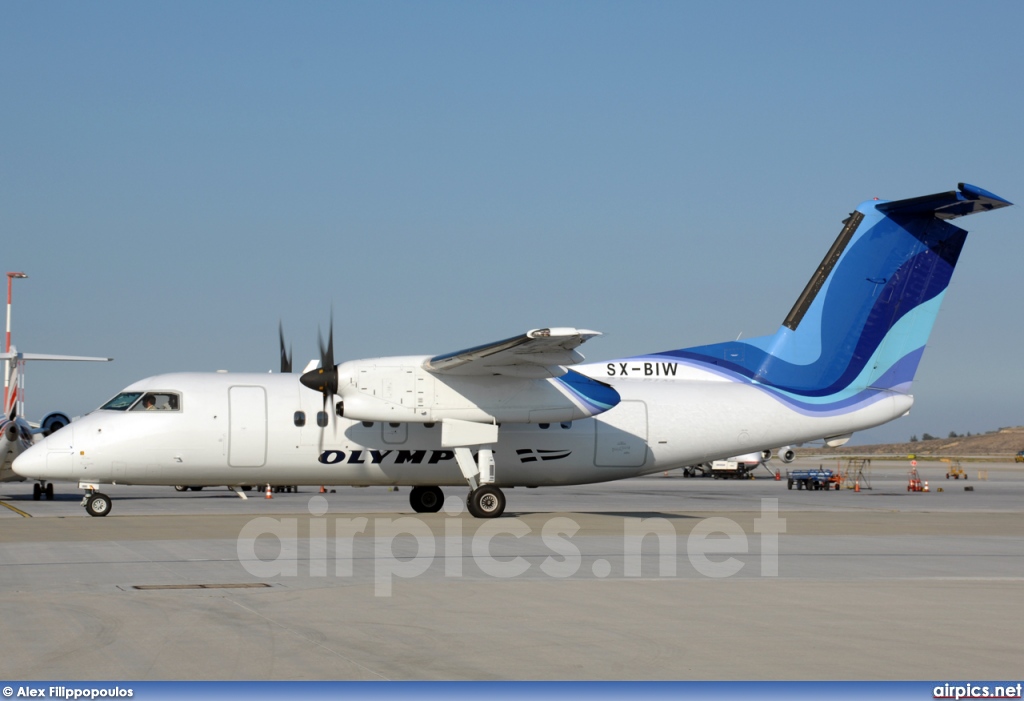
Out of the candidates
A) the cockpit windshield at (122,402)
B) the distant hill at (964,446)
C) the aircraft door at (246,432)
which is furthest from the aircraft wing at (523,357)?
the distant hill at (964,446)

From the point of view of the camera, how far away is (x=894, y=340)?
84.1ft

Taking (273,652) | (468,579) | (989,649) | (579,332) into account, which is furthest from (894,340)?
(273,652)

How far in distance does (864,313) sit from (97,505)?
58.9 feet

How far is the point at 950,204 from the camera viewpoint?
2439cm

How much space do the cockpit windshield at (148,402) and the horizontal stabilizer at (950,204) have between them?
1666 centimetres

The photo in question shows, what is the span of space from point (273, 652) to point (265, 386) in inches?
641

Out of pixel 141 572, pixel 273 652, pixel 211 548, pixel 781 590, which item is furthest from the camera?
pixel 211 548

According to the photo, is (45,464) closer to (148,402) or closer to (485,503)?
(148,402)

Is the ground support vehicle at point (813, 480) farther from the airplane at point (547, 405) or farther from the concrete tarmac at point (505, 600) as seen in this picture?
the concrete tarmac at point (505, 600)

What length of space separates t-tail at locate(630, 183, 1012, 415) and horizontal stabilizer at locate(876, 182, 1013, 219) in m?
0.05

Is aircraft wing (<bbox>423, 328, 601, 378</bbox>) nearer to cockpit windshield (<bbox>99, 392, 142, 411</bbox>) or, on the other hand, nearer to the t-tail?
the t-tail

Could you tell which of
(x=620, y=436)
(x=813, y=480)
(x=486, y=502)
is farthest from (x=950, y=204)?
(x=813, y=480)

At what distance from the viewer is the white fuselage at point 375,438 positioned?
75.6 feet

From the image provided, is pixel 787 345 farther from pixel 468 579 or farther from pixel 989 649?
pixel 989 649
